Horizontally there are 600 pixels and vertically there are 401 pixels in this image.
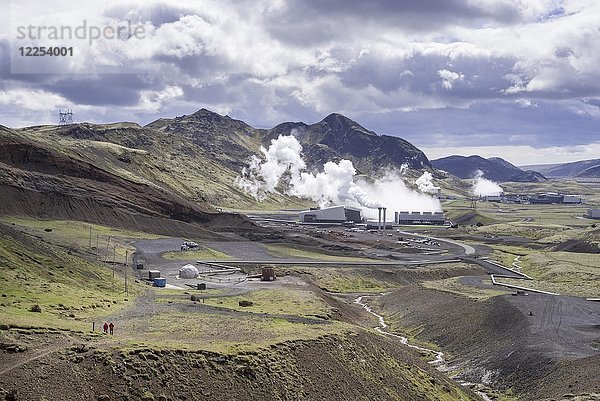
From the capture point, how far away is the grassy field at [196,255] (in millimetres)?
135250

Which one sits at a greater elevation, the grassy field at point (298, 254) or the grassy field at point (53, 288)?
the grassy field at point (53, 288)

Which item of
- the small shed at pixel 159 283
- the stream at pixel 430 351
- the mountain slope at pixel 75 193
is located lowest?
the stream at pixel 430 351

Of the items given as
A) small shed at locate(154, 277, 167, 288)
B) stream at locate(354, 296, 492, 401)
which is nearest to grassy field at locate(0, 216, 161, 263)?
small shed at locate(154, 277, 167, 288)

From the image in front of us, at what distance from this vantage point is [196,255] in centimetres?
13975

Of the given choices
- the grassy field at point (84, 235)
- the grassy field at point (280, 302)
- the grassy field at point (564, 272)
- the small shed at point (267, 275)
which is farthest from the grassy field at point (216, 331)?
the grassy field at point (564, 272)

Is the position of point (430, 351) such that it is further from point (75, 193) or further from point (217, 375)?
point (75, 193)

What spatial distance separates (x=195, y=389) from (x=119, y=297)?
118 ft

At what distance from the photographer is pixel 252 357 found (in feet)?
166

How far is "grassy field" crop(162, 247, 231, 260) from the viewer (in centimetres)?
13525

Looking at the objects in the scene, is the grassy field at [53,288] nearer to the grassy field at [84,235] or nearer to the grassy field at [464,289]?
the grassy field at [84,235]

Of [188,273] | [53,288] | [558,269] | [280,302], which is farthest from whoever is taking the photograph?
[558,269]

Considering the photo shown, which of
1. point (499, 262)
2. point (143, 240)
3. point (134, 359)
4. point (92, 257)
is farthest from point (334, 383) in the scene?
point (499, 262)

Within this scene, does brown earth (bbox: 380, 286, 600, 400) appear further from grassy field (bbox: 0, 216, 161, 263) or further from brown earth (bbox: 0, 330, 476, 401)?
grassy field (bbox: 0, 216, 161, 263)

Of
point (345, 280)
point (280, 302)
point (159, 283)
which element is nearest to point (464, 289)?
point (345, 280)
